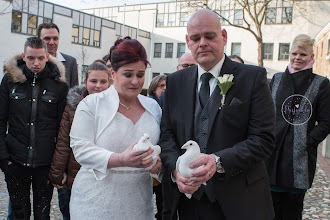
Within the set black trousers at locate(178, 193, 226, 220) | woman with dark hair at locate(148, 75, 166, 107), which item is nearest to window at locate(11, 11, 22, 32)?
woman with dark hair at locate(148, 75, 166, 107)

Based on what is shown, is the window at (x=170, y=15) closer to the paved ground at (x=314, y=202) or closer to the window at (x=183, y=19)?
the window at (x=183, y=19)

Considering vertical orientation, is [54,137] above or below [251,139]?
below

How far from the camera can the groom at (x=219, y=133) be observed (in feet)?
7.04

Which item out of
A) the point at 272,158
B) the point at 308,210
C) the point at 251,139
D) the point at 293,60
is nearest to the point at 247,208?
the point at 251,139

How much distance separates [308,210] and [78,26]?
31637mm

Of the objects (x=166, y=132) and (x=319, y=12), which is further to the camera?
(x=319, y=12)

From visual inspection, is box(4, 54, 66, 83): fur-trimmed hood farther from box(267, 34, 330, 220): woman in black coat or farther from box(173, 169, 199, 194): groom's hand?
box(267, 34, 330, 220): woman in black coat

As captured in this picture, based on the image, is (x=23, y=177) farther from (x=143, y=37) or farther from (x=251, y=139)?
(x=143, y=37)

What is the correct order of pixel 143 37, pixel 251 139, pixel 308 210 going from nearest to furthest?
1. pixel 251 139
2. pixel 308 210
3. pixel 143 37

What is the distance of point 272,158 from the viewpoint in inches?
147

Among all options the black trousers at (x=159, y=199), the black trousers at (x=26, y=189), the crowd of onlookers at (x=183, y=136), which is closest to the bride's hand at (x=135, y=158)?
the crowd of onlookers at (x=183, y=136)

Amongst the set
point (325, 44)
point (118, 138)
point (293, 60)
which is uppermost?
point (325, 44)

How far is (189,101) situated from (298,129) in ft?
6.17

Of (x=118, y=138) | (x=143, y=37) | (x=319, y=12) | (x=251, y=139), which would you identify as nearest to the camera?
(x=251, y=139)
